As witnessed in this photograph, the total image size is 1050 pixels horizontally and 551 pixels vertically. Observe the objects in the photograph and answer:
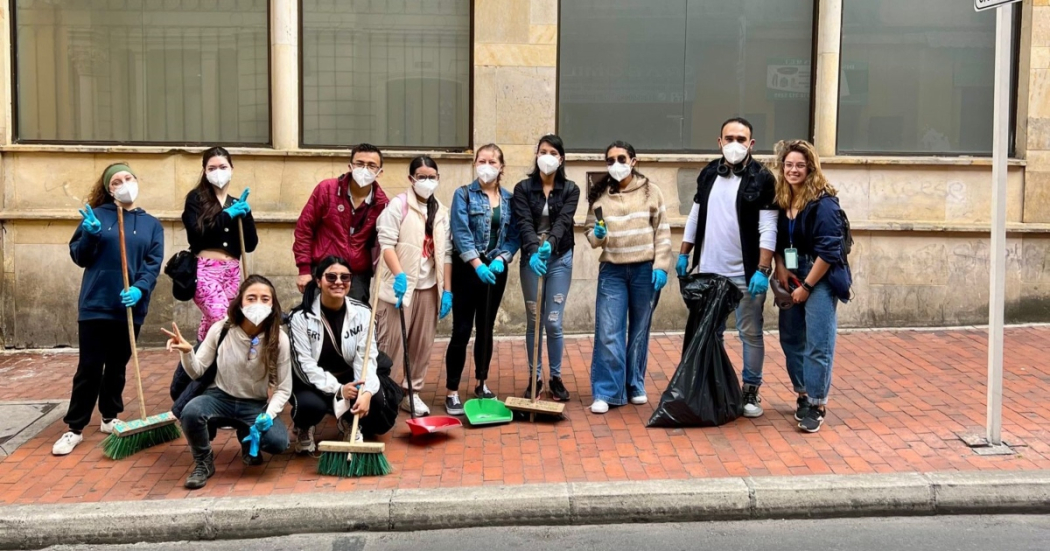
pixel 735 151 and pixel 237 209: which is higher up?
pixel 735 151

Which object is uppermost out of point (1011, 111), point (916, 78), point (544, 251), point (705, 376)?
point (916, 78)

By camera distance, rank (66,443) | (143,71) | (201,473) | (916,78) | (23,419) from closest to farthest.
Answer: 1. (201,473)
2. (66,443)
3. (23,419)
4. (143,71)
5. (916,78)

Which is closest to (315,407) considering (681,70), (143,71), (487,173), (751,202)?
(487,173)

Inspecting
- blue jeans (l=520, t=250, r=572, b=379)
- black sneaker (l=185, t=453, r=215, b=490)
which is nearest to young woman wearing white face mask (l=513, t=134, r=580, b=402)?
blue jeans (l=520, t=250, r=572, b=379)

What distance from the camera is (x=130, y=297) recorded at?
5.79 m

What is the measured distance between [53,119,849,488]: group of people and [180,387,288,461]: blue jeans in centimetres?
1

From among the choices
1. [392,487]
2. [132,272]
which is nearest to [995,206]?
[392,487]

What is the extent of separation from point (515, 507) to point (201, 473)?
1.81 metres

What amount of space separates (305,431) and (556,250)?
211 centimetres

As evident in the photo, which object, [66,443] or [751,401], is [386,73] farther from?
[751,401]

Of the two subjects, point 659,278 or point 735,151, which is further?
point 659,278

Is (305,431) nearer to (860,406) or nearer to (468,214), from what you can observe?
(468,214)

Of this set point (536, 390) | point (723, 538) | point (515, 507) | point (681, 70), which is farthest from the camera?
point (681, 70)

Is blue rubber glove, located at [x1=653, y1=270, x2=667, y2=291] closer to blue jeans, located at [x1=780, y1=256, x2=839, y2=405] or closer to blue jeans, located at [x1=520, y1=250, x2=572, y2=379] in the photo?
blue jeans, located at [x1=520, y1=250, x2=572, y2=379]
